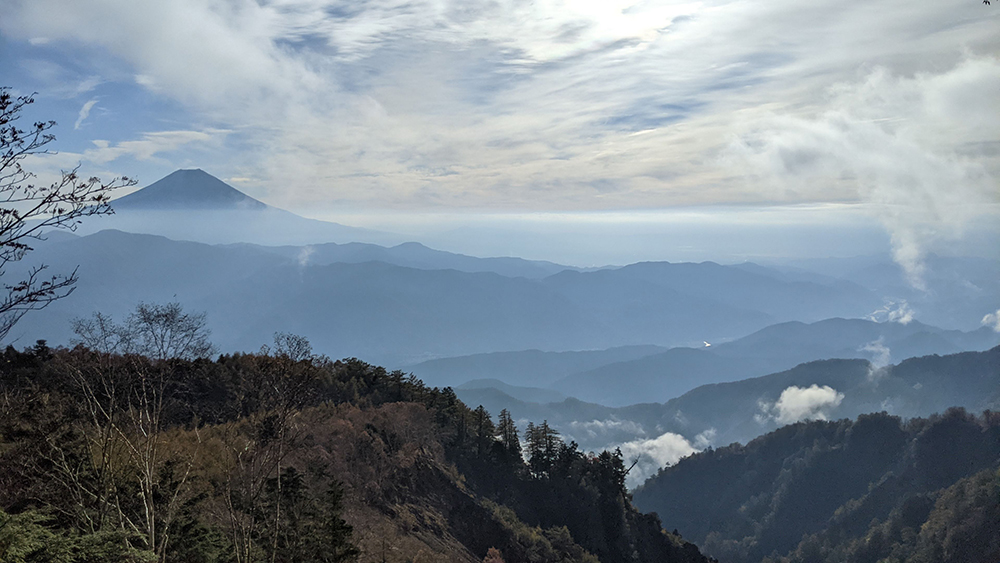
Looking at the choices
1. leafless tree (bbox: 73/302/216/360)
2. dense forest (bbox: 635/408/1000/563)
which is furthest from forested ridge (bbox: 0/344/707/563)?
dense forest (bbox: 635/408/1000/563)

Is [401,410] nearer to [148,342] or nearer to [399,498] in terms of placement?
[399,498]

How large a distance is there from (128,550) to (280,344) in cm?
629

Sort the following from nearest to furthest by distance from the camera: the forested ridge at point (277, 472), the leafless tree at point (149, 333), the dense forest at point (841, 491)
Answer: the forested ridge at point (277, 472)
the leafless tree at point (149, 333)
the dense forest at point (841, 491)

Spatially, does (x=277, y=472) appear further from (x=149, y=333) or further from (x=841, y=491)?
(x=841, y=491)

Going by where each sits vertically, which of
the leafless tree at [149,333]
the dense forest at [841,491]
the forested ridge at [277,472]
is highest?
the leafless tree at [149,333]

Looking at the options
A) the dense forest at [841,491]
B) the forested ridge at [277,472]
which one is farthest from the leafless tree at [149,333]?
the dense forest at [841,491]

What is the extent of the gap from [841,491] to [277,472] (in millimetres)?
194142

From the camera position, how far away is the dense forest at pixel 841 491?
11744 cm

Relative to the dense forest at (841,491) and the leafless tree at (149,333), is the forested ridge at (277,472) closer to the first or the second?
the leafless tree at (149,333)

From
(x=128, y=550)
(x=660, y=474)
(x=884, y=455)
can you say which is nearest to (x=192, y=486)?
(x=128, y=550)

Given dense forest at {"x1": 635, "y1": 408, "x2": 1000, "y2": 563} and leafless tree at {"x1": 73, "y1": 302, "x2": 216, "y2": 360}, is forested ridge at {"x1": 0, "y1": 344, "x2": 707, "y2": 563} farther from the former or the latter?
dense forest at {"x1": 635, "y1": 408, "x2": 1000, "y2": 563}

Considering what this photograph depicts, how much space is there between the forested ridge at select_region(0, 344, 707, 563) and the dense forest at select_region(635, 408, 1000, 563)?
8434 cm

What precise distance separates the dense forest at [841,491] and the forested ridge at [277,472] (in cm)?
8434

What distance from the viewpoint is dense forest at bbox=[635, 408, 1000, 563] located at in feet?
385
